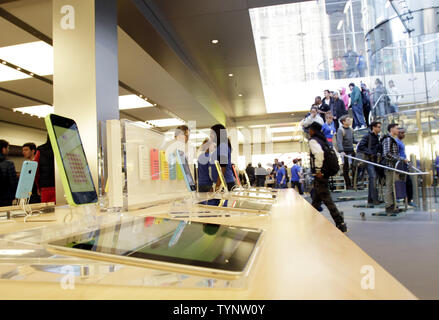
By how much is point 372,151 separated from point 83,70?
5278 millimetres

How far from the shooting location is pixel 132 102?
8.16 meters

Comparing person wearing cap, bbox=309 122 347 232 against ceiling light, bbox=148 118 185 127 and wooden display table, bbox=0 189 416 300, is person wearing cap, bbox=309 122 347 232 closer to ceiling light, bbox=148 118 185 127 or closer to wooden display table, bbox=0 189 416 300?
wooden display table, bbox=0 189 416 300

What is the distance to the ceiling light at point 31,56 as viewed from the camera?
4.65 m

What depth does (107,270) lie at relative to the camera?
0.46 metres

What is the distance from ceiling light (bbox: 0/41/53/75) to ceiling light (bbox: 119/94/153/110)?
2257 mm

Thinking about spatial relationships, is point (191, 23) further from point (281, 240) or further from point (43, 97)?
point (281, 240)

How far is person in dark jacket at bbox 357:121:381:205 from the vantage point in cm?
614

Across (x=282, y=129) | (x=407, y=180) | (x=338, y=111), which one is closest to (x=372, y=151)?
(x=407, y=180)

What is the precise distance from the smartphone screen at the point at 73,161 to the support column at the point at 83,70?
165 cm

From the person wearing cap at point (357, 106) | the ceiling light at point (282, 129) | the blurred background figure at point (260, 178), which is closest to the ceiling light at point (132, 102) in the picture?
the person wearing cap at point (357, 106)

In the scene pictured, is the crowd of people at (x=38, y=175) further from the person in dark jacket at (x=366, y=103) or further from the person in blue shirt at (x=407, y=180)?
the person in dark jacket at (x=366, y=103)

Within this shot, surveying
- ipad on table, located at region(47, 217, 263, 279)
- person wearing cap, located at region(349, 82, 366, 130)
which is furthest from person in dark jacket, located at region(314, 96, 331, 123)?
ipad on table, located at region(47, 217, 263, 279)

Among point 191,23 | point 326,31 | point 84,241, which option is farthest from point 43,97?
point 84,241
